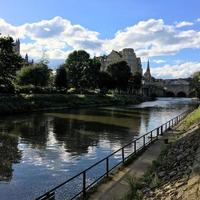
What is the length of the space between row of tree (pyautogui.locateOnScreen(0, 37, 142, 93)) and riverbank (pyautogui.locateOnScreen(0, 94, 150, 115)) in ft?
21.5

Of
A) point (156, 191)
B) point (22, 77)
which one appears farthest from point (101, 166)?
point (22, 77)

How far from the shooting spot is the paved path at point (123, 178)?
59.1 ft

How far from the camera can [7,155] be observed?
105 ft

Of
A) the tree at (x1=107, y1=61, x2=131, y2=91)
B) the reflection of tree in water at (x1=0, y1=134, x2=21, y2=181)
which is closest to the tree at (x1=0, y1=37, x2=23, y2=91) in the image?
the reflection of tree in water at (x1=0, y1=134, x2=21, y2=181)

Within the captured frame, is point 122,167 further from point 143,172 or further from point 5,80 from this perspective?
point 5,80

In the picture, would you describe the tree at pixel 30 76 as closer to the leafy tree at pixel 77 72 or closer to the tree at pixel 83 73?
the tree at pixel 83 73

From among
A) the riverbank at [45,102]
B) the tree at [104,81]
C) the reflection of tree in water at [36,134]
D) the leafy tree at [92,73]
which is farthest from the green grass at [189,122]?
the tree at [104,81]

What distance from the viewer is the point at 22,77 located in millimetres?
120750

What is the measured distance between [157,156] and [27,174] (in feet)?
27.9

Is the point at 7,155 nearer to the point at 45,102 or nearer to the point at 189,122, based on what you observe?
the point at 189,122

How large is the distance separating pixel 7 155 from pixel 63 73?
106366mm

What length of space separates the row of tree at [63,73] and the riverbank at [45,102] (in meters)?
6.55

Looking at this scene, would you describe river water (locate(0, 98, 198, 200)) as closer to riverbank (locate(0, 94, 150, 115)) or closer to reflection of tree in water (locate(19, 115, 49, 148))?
reflection of tree in water (locate(19, 115, 49, 148))

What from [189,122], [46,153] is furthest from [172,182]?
[189,122]
